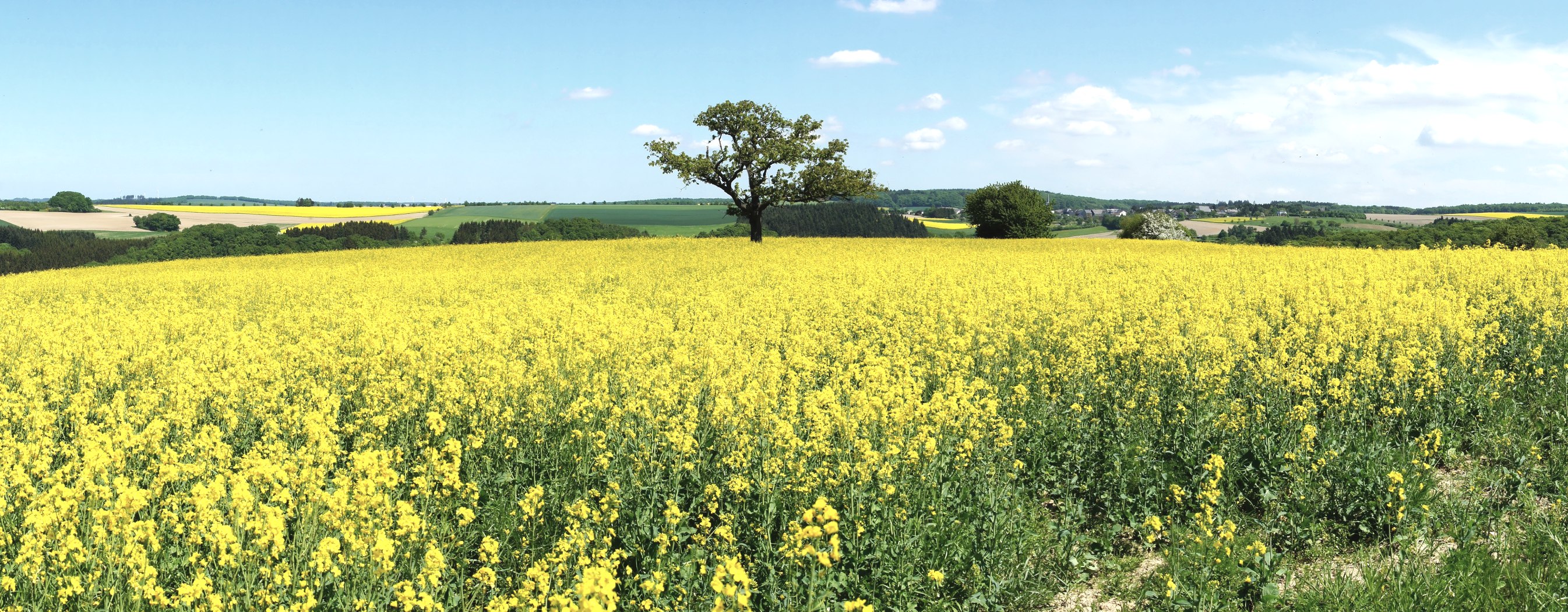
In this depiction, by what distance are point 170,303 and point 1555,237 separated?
183 feet

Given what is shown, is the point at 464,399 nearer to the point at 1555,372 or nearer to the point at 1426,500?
the point at 1426,500

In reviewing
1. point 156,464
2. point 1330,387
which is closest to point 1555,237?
point 1330,387

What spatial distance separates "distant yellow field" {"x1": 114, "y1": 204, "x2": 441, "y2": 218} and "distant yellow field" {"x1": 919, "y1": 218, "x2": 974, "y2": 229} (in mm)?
74883

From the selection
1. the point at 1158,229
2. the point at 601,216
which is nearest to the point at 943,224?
the point at 1158,229

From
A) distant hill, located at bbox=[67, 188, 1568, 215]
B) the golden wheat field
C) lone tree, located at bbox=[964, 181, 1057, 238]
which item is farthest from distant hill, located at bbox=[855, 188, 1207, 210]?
the golden wheat field

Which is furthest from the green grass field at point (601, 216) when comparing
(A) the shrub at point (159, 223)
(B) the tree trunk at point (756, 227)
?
(B) the tree trunk at point (756, 227)

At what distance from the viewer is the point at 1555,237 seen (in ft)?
129

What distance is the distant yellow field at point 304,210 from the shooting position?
10869 cm

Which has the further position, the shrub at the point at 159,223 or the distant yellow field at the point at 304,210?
the distant yellow field at the point at 304,210

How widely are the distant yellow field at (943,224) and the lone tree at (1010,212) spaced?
25451 mm

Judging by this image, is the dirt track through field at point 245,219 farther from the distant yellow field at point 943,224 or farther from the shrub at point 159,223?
the distant yellow field at point 943,224

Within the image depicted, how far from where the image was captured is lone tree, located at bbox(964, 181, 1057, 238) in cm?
6131

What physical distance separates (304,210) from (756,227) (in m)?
101

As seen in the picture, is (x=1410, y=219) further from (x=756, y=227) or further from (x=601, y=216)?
(x=601, y=216)
